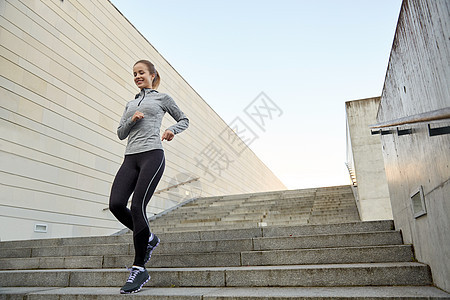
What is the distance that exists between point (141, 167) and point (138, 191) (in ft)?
0.60

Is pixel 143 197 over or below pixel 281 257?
over

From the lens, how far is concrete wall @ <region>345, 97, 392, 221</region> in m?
5.32

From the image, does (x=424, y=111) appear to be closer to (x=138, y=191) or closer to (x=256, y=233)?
(x=138, y=191)

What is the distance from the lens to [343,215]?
6.02 meters

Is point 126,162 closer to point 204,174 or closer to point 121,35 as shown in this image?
point 121,35

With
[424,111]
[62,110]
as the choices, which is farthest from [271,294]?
[62,110]

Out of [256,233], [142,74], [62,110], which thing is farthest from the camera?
[62,110]

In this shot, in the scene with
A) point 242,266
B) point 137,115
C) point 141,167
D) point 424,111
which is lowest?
point 242,266

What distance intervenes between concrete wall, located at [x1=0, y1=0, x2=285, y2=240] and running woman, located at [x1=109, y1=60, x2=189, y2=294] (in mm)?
3764

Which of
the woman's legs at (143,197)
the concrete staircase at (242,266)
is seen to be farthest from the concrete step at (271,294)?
the woman's legs at (143,197)

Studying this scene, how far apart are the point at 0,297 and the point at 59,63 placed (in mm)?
5175

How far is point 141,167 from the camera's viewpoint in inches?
98.0

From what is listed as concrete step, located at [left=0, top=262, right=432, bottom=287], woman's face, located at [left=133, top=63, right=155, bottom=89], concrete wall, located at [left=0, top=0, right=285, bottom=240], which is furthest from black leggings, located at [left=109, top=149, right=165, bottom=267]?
concrete wall, located at [left=0, top=0, right=285, bottom=240]

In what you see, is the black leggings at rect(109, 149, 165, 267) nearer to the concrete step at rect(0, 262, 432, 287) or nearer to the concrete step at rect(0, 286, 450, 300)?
the concrete step at rect(0, 286, 450, 300)
